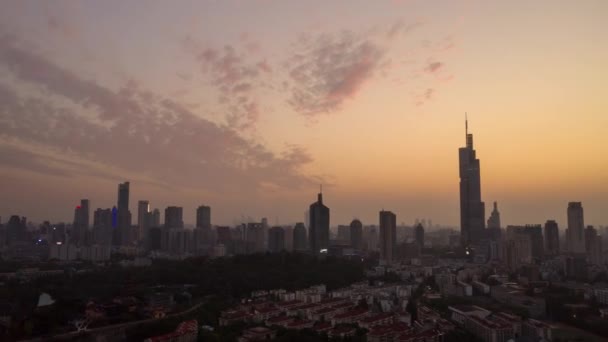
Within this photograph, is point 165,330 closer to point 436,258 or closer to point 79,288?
point 79,288

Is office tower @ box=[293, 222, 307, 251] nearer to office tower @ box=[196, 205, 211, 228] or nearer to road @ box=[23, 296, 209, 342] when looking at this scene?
office tower @ box=[196, 205, 211, 228]

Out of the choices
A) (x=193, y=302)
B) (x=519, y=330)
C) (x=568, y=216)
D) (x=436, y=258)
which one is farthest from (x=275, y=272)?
(x=568, y=216)

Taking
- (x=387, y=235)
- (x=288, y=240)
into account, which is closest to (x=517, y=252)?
(x=387, y=235)

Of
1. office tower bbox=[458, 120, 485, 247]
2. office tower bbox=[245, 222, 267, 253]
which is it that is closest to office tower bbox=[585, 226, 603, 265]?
office tower bbox=[458, 120, 485, 247]

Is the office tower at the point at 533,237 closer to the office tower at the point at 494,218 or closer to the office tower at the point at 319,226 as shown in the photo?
the office tower at the point at 319,226

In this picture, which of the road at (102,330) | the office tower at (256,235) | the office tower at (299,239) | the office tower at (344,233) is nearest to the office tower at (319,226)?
the office tower at (299,239)

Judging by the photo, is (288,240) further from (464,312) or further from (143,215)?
(464,312)
